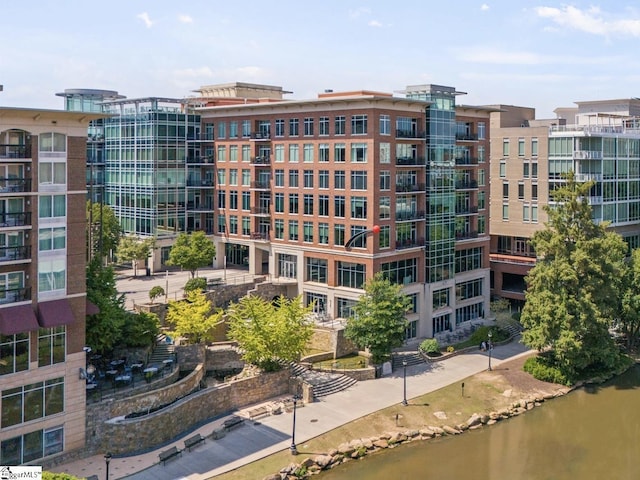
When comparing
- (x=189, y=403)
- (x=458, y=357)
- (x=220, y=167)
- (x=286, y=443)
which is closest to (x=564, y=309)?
(x=458, y=357)

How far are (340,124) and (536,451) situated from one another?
26.8 meters

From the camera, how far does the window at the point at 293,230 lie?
54.8m

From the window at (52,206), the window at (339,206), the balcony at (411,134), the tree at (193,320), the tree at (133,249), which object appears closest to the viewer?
the window at (52,206)

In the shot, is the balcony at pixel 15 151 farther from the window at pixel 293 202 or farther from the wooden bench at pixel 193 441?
the window at pixel 293 202

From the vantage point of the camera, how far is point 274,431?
36.2m

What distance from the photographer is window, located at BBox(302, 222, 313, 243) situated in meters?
53.6

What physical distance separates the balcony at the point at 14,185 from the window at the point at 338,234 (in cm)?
2494

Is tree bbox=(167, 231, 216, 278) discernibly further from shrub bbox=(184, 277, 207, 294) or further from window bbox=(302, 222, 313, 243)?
window bbox=(302, 222, 313, 243)

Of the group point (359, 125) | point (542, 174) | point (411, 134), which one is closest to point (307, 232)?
point (359, 125)

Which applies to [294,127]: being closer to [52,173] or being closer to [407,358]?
[407,358]

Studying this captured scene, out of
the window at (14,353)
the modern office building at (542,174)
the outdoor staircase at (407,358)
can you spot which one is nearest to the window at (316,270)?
the outdoor staircase at (407,358)

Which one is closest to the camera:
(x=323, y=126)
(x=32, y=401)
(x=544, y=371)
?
(x=32, y=401)

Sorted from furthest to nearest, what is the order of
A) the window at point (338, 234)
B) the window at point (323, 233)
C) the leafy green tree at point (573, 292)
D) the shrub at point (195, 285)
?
the window at point (323, 233)
the window at point (338, 234)
the shrub at point (195, 285)
the leafy green tree at point (573, 292)

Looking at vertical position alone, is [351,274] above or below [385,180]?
below
